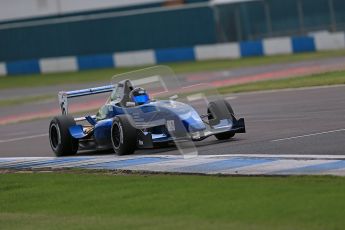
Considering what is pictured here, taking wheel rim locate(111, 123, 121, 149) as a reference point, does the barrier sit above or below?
below

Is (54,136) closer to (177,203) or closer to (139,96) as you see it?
(139,96)

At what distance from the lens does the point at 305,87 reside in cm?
2528

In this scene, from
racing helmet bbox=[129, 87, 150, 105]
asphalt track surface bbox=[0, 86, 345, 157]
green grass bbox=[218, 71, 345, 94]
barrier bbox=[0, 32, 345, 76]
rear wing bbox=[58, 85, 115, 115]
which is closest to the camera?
asphalt track surface bbox=[0, 86, 345, 157]

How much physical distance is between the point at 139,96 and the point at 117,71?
27050 millimetres

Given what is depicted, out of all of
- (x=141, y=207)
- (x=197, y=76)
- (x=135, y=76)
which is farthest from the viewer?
(x=197, y=76)

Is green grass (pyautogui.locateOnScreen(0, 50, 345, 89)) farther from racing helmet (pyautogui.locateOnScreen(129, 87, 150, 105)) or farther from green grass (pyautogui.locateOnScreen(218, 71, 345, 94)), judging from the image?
racing helmet (pyautogui.locateOnScreen(129, 87, 150, 105))

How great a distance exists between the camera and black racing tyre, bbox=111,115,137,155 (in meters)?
15.0

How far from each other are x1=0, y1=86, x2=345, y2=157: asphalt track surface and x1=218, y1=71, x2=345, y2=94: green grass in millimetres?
781

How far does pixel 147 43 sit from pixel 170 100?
100.0 ft

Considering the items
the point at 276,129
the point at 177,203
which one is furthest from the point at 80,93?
the point at 177,203

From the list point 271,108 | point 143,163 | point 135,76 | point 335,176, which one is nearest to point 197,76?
point 271,108

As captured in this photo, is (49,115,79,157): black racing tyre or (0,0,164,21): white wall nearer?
(49,115,79,157): black racing tyre

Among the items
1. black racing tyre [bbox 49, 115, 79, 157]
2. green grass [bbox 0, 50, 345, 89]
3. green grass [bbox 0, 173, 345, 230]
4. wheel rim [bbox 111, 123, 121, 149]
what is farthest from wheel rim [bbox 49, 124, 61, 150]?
green grass [bbox 0, 50, 345, 89]

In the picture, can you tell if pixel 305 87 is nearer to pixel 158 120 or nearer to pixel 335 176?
pixel 158 120
